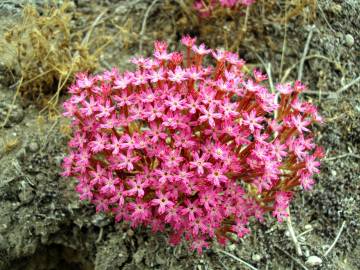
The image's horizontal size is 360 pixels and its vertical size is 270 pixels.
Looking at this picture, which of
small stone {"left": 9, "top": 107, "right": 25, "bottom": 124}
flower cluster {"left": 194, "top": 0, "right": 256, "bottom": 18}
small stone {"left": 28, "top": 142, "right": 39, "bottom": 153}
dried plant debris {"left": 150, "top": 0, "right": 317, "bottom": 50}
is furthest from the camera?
dried plant debris {"left": 150, "top": 0, "right": 317, "bottom": 50}

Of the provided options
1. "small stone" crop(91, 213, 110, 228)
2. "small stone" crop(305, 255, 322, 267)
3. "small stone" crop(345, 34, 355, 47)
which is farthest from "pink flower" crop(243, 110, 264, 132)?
"small stone" crop(345, 34, 355, 47)

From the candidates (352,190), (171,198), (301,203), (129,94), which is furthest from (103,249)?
(352,190)

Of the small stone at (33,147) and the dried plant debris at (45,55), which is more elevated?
the dried plant debris at (45,55)

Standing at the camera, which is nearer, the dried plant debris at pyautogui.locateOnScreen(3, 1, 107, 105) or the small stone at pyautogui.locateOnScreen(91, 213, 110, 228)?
the small stone at pyautogui.locateOnScreen(91, 213, 110, 228)

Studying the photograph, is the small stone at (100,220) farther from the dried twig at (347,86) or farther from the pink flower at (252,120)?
the dried twig at (347,86)

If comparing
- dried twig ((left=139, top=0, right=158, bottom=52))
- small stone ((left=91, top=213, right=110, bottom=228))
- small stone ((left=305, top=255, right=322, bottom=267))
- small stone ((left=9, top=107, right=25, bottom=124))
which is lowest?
small stone ((left=305, top=255, right=322, bottom=267))

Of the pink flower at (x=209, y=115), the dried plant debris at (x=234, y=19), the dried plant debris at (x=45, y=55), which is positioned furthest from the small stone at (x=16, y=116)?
the pink flower at (x=209, y=115)

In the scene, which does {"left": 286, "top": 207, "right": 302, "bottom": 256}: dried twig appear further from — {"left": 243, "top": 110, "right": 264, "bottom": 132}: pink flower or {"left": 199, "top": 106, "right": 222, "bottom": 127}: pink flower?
{"left": 199, "top": 106, "right": 222, "bottom": 127}: pink flower
